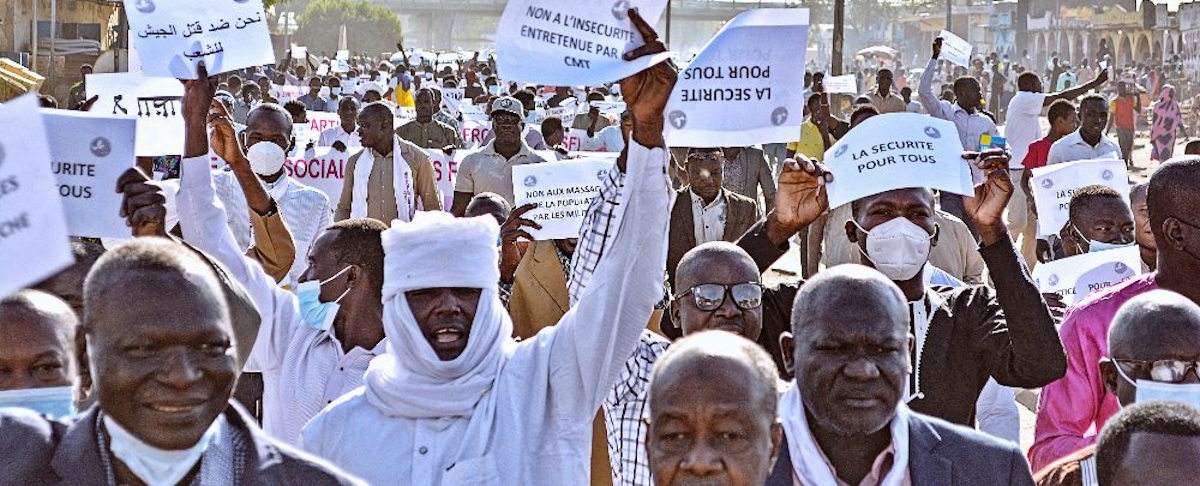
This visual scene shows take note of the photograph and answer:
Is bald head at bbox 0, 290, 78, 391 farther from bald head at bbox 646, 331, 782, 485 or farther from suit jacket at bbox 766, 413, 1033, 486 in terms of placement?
suit jacket at bbox 766, 413, 1033, 486

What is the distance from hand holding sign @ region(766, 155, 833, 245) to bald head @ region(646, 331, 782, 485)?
5.70 feet

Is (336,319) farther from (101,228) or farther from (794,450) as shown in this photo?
(794,450)

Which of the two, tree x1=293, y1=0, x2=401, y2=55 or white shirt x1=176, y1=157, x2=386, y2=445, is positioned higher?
tree x1=293, y1=0, x2=401, y2=55

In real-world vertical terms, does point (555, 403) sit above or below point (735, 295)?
below

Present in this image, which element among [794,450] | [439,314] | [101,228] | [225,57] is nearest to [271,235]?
[225,57]

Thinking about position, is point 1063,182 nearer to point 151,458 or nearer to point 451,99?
point 151,458

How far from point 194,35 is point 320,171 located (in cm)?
531

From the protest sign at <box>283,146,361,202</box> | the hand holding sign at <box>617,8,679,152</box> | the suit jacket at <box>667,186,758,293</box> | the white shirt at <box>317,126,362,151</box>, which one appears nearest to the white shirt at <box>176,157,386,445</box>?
the hand holding sign at <box>617,8,679,152</box>

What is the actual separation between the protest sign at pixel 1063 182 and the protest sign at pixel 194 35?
151 inches

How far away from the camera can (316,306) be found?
5270mm

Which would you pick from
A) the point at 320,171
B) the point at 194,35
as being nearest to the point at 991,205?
the point at 194,35

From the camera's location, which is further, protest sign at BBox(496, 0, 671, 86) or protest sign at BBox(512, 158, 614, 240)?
protest sign at BBox(512, 158, 614, 240)

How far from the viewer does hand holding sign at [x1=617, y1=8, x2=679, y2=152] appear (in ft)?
13.3

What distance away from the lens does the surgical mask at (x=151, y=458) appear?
122 inches
